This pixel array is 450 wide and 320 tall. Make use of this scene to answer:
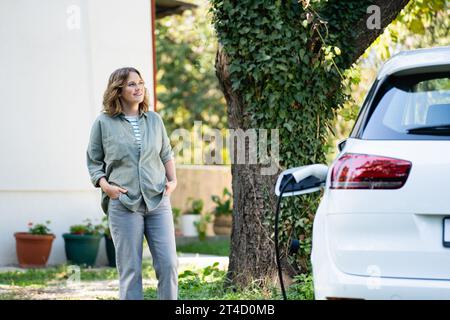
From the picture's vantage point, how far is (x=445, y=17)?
42.5 feet

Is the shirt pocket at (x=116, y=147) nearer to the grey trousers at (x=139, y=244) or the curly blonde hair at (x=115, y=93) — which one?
the curly blonde hair at (x=115, y=93)

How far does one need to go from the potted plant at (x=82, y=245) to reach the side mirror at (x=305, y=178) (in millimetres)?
5721

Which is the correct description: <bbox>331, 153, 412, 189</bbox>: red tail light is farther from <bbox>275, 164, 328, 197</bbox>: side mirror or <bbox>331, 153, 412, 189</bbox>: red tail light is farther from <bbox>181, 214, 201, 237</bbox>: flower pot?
<bbox>181, 214, 201, 237</bbox>: flower pot

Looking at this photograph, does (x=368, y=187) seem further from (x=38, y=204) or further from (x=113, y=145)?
(x=38, y=204)

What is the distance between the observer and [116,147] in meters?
5.77

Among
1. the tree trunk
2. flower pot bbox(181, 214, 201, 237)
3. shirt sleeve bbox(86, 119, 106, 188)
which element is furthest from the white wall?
shirt sleeve bbox(86, 119, 106, 188)

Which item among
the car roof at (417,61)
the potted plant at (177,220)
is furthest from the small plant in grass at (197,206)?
the car roof at (417,61)

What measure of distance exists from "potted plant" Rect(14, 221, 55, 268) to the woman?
468 centimetres

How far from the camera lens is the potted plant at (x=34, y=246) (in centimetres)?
A: 1030

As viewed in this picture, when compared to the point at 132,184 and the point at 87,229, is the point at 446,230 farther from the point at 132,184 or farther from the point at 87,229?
the point at 87,229

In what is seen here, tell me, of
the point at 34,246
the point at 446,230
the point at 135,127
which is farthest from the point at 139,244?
the point at 34,246

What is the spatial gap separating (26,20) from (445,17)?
19.7 feet

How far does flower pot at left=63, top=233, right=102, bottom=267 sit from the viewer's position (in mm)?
10555
